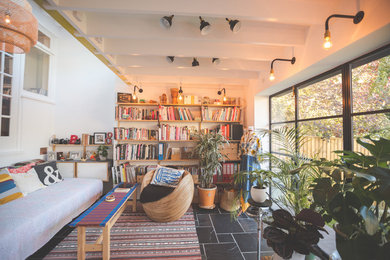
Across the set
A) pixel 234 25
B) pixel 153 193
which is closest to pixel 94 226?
pixel 153 193

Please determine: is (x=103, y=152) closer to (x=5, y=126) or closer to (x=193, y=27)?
(x=5, y=126)

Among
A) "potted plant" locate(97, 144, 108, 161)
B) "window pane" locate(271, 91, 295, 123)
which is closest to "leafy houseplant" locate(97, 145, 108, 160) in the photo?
"potted plant" locate(97, 144, 108, 161)

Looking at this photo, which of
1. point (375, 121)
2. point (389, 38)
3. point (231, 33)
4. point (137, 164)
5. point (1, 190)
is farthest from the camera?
point (137, 164)

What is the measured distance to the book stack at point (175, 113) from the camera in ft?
11.6

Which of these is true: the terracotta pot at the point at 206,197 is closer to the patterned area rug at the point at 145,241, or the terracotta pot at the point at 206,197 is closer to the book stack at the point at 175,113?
the patterned area rug at the point at 145,241

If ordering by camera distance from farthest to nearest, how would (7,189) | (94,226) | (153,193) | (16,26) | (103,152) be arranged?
(103,152)
(153,193)
(7,189)
(94,226)
(16,26)

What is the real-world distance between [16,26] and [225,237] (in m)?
3.16

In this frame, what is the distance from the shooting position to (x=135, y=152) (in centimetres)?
347

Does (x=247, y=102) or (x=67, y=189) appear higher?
(x=247, y=102)

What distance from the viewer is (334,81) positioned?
1.96m

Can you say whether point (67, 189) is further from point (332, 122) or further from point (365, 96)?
point (365, 96)

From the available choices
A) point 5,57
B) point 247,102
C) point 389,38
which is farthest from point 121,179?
point 389,38

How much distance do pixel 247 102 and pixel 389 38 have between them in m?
2.44

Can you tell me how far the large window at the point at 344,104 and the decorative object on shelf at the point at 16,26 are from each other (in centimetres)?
282
